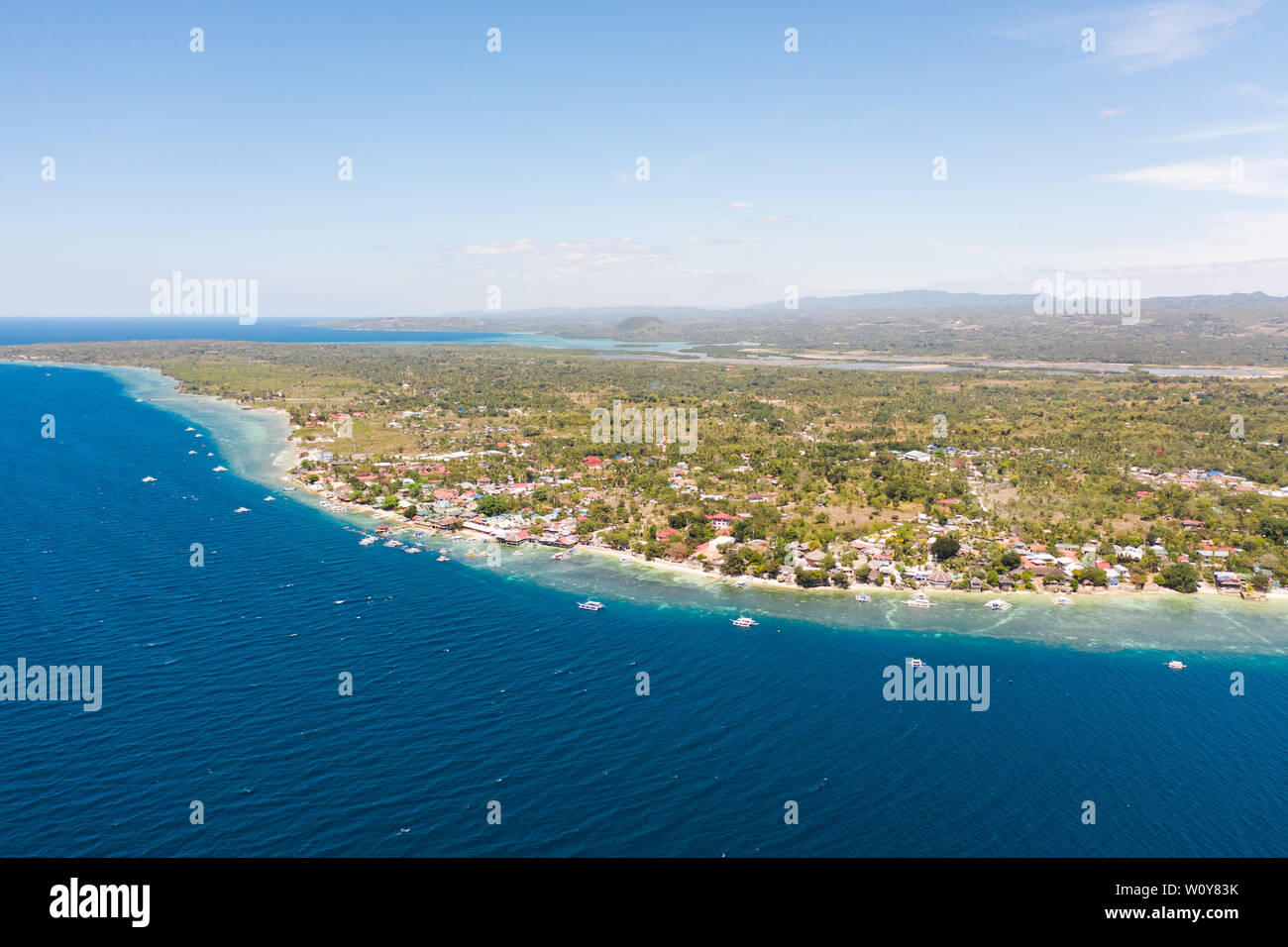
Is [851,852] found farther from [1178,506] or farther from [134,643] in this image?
[1178,506]

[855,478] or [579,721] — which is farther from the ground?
[855,478]

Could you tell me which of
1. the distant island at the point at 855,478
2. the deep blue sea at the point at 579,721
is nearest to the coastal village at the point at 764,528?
the distant island at the point at 855,478

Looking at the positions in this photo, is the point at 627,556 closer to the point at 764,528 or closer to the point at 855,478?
the point at 764,528

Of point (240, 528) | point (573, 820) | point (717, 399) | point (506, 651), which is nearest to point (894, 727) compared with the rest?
point (573, 820)

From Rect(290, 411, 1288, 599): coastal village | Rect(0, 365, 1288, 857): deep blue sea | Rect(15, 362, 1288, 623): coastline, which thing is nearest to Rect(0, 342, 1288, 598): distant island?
Rect(290, 411, 1288, 599): coastal village

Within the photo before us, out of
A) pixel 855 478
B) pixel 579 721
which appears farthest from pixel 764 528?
pixel 579 721

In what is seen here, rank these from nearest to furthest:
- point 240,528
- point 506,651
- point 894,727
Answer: point 894,727 < point 506,651 < point 240,528
